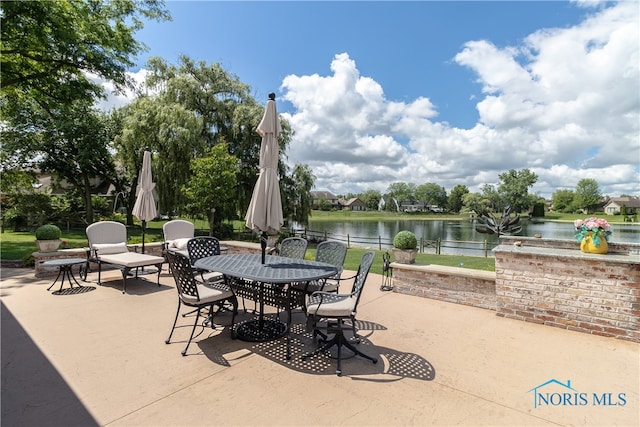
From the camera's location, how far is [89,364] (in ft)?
8.95

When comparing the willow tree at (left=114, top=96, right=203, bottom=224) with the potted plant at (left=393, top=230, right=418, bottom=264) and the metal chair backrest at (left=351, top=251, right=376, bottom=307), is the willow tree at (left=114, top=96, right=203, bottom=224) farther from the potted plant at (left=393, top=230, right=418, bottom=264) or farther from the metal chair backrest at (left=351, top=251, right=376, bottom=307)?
the metal chair backrest at (left=351, top=251, right=376, bottom=307)

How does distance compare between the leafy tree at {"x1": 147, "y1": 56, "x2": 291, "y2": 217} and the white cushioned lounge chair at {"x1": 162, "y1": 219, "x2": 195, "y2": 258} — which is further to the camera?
the leafy tree at {"x1": 147, "y1": 56, "x2": 291, "y2": 217}

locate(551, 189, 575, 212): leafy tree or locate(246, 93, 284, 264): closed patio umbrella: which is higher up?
locate(551, 189, 575, 212): leafy tree

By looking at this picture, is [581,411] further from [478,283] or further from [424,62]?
[424,62]

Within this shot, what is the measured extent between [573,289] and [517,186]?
150 feet

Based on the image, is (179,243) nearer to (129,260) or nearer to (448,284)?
(129,260)

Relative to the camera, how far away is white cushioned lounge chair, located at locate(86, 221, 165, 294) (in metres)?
5.44

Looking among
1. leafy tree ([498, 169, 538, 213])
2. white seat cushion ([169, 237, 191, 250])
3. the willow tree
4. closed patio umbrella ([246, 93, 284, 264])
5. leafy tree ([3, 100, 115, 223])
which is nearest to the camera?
closed patio umbrella ([246, 93, 284, 264])

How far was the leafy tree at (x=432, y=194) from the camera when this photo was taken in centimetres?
8788

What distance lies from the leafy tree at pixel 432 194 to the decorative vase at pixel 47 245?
9054cm

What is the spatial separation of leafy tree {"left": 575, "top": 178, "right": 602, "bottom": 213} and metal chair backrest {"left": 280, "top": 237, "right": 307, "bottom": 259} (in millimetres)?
71509

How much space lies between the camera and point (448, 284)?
15.4 feet

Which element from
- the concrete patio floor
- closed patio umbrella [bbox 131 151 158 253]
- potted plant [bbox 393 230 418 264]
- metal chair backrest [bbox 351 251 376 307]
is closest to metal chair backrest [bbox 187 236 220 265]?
the concrete patio floor

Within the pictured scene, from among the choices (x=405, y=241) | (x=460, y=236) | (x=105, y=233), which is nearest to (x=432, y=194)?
(x=460, y=236)
